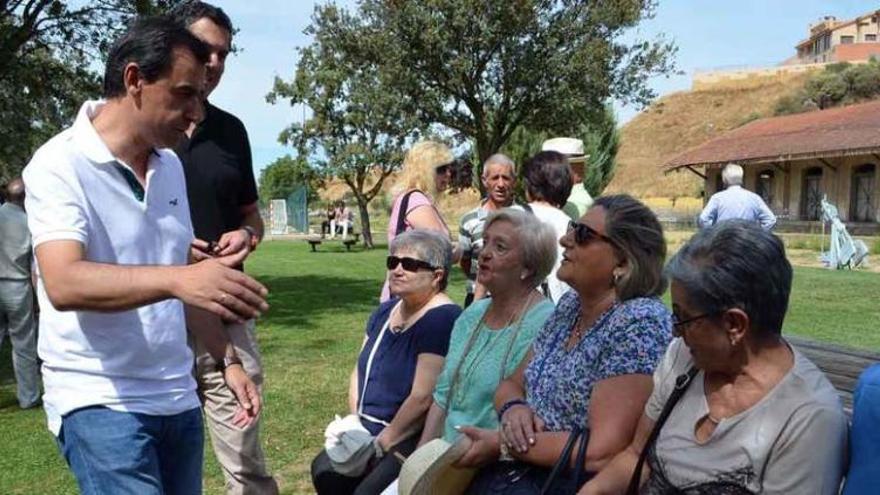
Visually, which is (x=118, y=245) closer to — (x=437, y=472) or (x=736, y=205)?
(x=437, y=472)

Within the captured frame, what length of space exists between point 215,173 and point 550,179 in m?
2.18

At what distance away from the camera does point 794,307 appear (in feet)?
40.8

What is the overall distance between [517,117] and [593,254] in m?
18.1

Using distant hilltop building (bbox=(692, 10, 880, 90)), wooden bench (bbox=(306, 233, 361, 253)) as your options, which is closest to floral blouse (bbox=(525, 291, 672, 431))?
wooden bench (bbox=(306, 233, 361, 253))

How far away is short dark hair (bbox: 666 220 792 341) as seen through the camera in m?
2.21

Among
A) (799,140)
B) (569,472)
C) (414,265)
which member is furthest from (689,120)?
(569,472)

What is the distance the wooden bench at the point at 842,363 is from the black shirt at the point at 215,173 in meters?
2.31

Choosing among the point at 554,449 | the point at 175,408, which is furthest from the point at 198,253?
the point at 554,449

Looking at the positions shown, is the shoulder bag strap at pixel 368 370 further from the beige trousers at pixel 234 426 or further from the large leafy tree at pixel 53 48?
the large leafy tree at pixel 53 48

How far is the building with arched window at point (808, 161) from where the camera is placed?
33.3 metres

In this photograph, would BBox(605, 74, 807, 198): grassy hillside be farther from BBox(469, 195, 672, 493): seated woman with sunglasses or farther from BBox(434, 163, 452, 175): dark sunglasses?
BBox(469, 195, 672, 493): seated woman with sunglasses

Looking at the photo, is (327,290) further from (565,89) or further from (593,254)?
(593,254)

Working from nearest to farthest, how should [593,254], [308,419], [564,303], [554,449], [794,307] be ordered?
1. [554,449]
2. [593,254]
3. [564,303]
4. [308,419]
5. [794,307]

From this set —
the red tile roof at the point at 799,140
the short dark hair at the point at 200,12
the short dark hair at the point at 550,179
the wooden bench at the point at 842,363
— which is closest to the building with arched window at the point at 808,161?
the red tile roof at the point at 799,140
